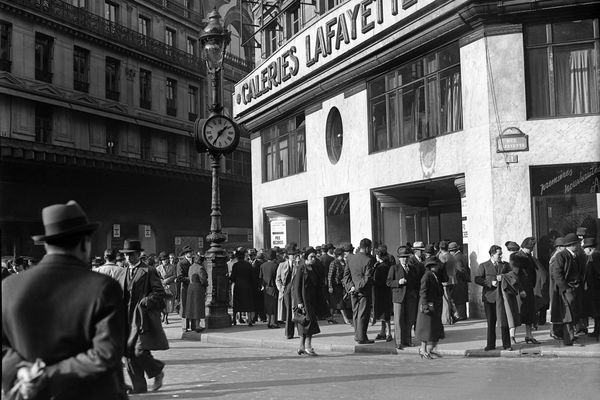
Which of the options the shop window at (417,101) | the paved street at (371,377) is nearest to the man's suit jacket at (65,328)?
the paved street at (371,377)

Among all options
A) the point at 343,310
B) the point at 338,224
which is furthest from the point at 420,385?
the point at 338,224

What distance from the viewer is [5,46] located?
31.7 m

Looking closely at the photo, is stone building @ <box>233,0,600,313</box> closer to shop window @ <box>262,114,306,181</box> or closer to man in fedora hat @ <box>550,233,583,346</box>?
shop window @ <box>262,114,306,181</box>

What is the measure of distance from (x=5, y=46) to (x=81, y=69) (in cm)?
537

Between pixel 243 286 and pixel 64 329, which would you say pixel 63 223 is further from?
pixel 243 286

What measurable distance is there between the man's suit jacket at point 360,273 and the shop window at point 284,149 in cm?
1083

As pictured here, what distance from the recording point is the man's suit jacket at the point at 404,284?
1171cm

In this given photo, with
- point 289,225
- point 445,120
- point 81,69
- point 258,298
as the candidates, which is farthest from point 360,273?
point 81,69

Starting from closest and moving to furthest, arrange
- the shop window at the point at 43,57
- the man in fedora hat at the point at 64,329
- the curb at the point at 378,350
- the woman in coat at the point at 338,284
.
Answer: the man in fedora hat at the point at 64,329 → the curb at the point at 378,350 → the woman in coat at the point at 338,284 → the shop window at the point at 43,57

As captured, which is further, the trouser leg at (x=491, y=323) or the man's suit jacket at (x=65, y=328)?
the trouser leg at (x=491, y=323)

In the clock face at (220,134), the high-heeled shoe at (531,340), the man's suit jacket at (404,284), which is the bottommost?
the high-heeled shoe at (531,340)

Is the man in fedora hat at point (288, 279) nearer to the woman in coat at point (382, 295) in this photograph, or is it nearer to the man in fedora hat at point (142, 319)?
the woman in coat at point (382, 295)

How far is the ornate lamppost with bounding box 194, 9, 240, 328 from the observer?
15.3 m

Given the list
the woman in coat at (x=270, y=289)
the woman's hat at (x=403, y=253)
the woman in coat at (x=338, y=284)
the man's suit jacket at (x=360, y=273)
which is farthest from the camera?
the woman in coat at (x=270, y=289)
